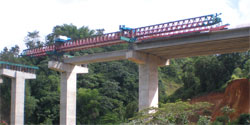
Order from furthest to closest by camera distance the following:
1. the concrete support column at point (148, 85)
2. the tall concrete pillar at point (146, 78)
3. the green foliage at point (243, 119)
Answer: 1. the concrete support column at point (148, 85)
2. the tall concrete pillar at point (146, 78)
3. the green foliage at point (243, 119)

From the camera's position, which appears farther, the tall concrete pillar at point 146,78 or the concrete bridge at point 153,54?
the tall concrete pillar at point 146,78

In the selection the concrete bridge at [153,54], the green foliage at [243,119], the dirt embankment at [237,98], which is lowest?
the green foliage at [243,119]

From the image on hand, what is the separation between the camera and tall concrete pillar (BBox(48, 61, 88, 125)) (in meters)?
36.3

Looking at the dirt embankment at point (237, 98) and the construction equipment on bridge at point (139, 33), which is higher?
the construction equipment on bridge at point (139, 33)

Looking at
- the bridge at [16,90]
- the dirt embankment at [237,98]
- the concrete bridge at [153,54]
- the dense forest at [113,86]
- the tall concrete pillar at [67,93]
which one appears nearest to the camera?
the concrete bridge at [153,54]

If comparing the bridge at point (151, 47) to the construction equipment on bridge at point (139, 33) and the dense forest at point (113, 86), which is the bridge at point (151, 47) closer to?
the construction equipment on bridge at point (139, 33)

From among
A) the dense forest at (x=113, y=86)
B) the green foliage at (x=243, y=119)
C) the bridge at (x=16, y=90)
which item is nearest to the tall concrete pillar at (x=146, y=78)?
the green foliage at (x=243, y=119)

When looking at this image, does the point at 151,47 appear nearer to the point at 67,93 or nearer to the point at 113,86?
the point at 67,93

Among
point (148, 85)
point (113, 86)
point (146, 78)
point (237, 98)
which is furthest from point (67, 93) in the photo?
point (113, 86)

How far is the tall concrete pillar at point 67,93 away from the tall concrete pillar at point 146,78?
8.37 m

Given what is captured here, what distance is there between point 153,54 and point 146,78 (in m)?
2.54

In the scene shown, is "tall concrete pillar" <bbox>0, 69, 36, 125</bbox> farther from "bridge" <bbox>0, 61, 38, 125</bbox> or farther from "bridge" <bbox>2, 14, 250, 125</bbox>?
"bridge" <bbox>2, 14, 250, 125</bbox>

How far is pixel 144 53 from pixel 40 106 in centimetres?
2739

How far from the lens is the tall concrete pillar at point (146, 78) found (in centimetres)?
3152
